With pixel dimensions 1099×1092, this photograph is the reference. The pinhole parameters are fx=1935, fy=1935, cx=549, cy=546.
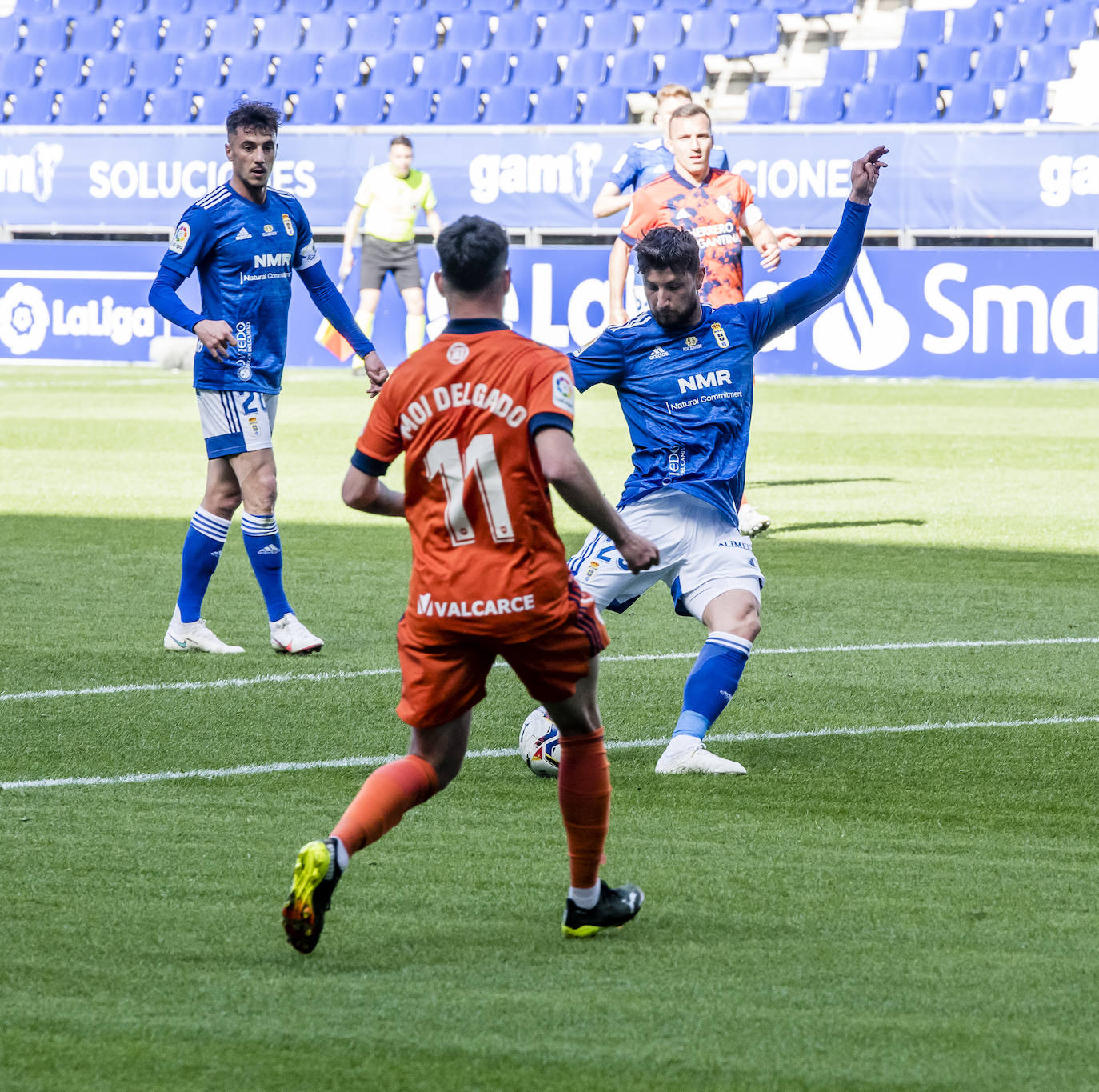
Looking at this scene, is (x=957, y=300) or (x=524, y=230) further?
(x=524, y=230)

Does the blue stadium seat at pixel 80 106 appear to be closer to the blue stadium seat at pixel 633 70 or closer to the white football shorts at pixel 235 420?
the blue stadium seat at pixel 633 70

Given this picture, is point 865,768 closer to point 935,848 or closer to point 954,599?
point 935,848

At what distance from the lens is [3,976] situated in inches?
140

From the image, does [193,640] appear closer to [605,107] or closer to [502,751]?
[502,751]

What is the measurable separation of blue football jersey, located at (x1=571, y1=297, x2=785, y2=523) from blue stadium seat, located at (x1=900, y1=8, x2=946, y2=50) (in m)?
22.2

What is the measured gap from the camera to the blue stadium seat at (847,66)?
1040 inches

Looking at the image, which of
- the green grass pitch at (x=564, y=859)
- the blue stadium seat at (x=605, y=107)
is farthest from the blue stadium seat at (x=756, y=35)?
the green grass pitch at (x=564, y=859)

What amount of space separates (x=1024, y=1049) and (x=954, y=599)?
5.86 m

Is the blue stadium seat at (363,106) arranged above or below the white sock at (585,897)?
above

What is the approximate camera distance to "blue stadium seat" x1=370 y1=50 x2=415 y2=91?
28.6 m

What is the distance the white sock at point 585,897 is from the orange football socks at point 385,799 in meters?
0.36

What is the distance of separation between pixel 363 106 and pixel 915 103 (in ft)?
26.4

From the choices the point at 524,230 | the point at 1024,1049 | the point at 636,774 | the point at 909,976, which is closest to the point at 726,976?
the point at 909,976

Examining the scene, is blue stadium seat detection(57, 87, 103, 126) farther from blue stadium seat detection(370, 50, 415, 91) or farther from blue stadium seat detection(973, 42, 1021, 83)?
blue stadium seat detection(973, 42, 1021, 83)
